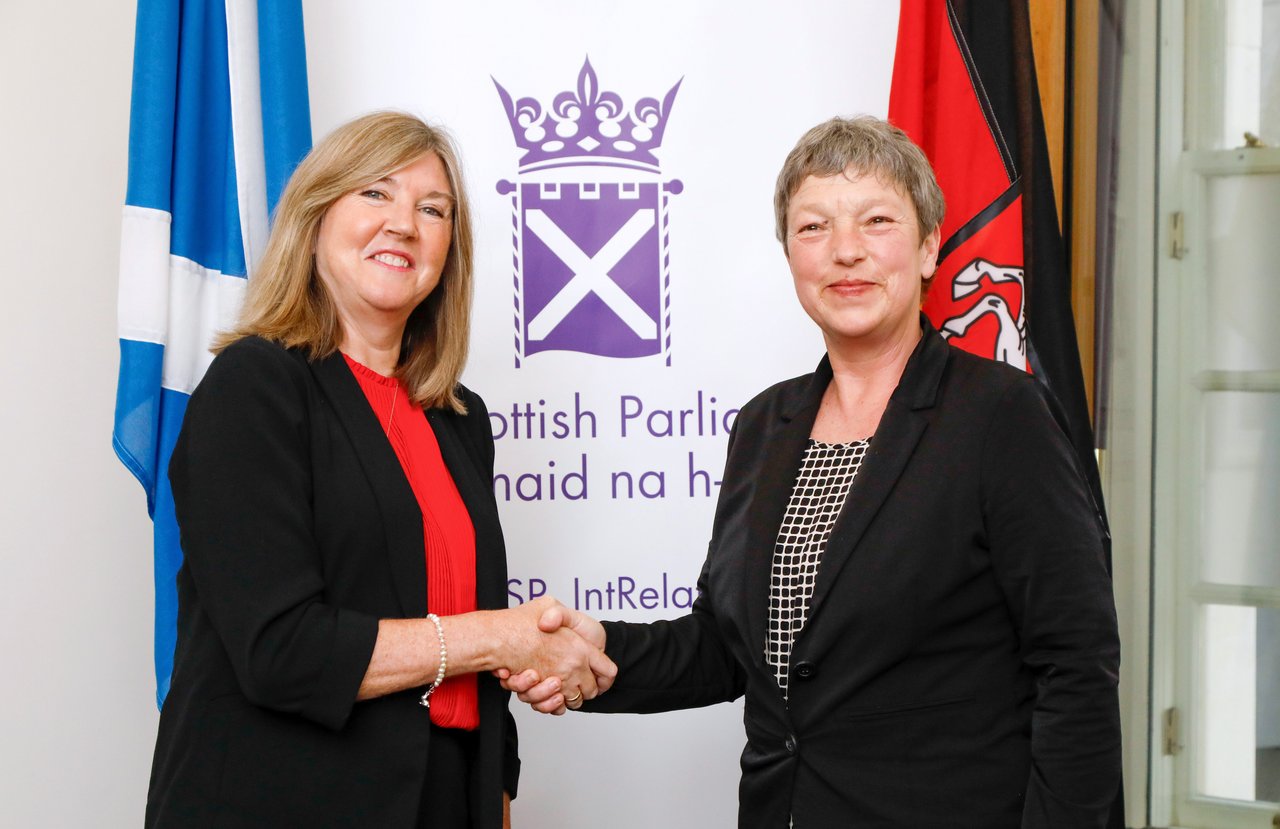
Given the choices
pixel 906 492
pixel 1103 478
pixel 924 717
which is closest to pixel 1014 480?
pixel 906 492

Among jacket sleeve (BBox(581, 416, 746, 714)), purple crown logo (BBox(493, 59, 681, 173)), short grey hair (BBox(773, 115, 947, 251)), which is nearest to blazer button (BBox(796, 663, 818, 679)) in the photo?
jacket sleeve (BBox(581, 416, 746, 714))

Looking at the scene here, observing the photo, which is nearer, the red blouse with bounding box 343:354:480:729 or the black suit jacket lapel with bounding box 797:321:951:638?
the black suit jacket lapel with bounding box 797:321:951:638

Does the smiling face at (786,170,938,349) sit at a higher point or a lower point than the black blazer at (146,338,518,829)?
higher

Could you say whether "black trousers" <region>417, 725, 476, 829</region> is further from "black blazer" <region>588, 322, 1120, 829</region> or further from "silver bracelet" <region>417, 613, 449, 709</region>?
"black blazer" <region>588, 322, 1120, 829</region>

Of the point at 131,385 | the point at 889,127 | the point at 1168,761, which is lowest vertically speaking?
the point at 1168,761

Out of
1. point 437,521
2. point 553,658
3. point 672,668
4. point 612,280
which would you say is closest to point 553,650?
point 553,658

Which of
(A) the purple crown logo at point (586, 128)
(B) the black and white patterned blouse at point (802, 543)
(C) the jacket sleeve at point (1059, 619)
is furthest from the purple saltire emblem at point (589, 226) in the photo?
(C) the jacket sleeve at point (1059, 619)

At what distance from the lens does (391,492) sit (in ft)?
5.58

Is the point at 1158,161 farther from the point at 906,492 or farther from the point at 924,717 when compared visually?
the point at 924,717

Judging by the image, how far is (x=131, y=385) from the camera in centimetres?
230

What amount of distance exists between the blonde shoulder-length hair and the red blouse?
68 millimetres

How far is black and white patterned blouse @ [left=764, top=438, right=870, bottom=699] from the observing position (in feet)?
5.62

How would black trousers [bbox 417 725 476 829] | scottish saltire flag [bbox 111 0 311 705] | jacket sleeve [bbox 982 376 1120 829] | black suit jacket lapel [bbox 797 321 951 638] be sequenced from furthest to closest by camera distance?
scottish saltire flag [bbox 111 0 311 705]
black trousers [bbox 417 725 476 829]
black suit jacket lapel [bbox 797 321 951 638]
jacket sleeve [bbox 982 376 1120 829]

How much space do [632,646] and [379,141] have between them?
1.05 m
